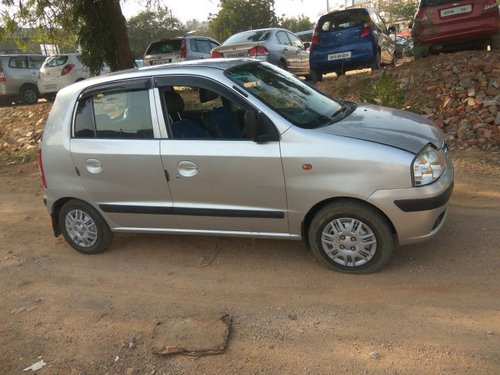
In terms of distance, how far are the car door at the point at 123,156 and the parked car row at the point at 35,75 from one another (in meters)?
11.8

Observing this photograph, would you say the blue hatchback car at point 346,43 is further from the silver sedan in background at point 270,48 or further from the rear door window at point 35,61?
the rear door window at point 35,61

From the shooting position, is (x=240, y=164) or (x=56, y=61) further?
(x=56, y=61)

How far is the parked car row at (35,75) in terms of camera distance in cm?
1581

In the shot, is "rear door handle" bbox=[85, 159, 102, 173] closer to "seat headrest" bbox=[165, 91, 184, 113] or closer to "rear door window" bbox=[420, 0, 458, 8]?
"seat headrest" bbox=[165, 91, 184, 113]

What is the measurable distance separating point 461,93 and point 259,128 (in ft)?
17.5

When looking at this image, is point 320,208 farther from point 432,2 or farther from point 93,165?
Result: point 432,2

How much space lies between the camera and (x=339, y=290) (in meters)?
3.94

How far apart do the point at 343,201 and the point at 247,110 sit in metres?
1.05

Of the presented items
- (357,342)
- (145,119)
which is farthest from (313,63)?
(357,342)

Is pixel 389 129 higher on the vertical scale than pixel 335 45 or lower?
lower

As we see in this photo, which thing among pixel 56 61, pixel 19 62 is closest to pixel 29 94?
pixel 19 62

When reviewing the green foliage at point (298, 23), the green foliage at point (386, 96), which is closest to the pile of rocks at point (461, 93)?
the green foliage at point (386, 96)

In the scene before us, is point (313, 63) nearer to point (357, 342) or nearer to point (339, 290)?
point (339, 290)

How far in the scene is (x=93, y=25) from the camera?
1055 cm
